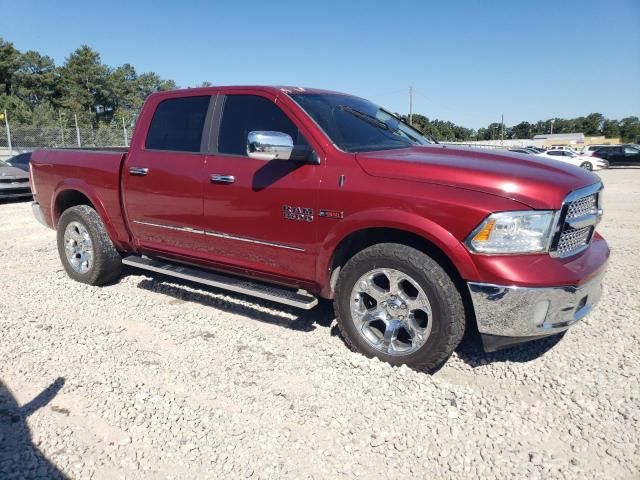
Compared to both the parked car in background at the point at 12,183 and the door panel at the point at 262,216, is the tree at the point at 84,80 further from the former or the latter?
the door panel at the point at 262,216

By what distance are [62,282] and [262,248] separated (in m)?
2.82

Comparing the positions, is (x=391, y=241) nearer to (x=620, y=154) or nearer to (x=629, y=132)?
(x=620, y=154)

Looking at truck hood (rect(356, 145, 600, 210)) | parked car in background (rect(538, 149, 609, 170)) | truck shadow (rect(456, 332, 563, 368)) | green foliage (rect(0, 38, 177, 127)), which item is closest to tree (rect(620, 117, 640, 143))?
parked car in background (rect(538, 149, 609, 170))

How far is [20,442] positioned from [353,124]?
3.07 meters

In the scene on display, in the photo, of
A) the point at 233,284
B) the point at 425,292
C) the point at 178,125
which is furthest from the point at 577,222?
the point at 178,125

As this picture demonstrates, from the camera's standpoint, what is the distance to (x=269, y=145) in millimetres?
3412

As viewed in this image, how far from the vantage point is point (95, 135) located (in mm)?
23531

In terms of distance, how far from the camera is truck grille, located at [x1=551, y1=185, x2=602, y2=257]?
307cm

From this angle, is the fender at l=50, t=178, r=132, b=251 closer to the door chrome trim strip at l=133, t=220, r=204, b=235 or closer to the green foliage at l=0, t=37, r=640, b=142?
the door chrome trim strip at l=133, t=220, r=204, b=235

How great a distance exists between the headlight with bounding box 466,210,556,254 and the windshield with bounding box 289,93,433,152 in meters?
1.22

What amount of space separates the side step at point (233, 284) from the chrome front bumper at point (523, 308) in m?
1.21

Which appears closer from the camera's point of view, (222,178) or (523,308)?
(523,308)

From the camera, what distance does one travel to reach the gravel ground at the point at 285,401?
8.35ft

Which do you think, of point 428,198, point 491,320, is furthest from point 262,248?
point 491,320
